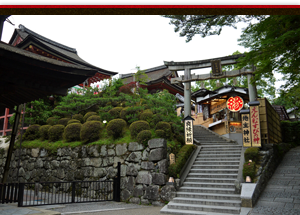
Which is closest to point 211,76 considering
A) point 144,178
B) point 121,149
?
point 121,149

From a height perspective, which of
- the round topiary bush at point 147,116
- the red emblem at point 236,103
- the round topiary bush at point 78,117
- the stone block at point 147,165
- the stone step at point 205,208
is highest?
the red emblem at point 236,103

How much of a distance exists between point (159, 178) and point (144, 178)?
2.46 feet

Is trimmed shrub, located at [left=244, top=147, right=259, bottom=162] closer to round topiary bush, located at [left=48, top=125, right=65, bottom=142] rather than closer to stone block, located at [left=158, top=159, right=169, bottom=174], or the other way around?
stone block, located at [left=158, top=159, right=169, bottom=174]

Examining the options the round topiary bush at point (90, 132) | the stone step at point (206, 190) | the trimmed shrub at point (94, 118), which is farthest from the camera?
the trimmed shrub at point (94, 118)

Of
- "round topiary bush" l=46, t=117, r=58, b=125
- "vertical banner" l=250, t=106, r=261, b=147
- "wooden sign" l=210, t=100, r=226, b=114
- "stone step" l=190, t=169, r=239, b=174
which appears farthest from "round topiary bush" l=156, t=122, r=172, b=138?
"wooden sign" l=210, t=100, r=226, b=114

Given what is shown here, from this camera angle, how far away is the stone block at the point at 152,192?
29.0 feet

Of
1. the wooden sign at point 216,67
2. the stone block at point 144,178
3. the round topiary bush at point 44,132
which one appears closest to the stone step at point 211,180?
the stone block at point 144,178

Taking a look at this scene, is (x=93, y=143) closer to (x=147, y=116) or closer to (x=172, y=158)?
(x=147, y=116)

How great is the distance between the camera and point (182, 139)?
39.3ft

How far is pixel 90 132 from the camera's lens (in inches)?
453

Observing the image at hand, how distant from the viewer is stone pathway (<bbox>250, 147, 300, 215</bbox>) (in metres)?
6.55

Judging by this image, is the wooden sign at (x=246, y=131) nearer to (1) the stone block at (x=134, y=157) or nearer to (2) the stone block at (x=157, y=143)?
(2) the stone block at (x=157, y=143)

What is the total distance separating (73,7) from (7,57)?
4.51 m

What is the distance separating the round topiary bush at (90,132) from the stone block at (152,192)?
419 centimetres
